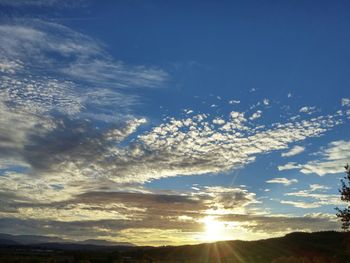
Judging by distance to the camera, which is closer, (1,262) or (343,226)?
(343,226)

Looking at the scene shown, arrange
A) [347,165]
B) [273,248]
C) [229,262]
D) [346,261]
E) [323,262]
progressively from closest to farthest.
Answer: [347,165] → [323,262] → [346,261] → [229,262] → [273,248]

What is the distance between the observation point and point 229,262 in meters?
96.0

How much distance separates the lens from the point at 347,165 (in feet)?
139

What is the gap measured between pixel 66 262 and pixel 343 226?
6179cm

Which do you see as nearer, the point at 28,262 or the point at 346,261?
the point at 346,261

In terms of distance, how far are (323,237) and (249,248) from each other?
28.1 metres

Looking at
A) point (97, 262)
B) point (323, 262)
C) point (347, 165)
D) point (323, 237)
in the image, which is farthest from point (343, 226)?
point (323, 237)

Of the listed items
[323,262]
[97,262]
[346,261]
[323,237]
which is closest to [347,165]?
[323,262]

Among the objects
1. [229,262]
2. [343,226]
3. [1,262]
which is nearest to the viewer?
[343,226]

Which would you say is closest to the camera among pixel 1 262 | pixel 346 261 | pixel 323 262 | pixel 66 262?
pixel 323 262

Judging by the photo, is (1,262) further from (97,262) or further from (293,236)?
(293,236)

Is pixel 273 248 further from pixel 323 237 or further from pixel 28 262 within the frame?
pixel 28 262

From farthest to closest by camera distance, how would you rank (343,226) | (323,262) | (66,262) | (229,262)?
(229,262), (66,262), (323,262), (343,226)

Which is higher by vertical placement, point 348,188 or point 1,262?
point 348,188
